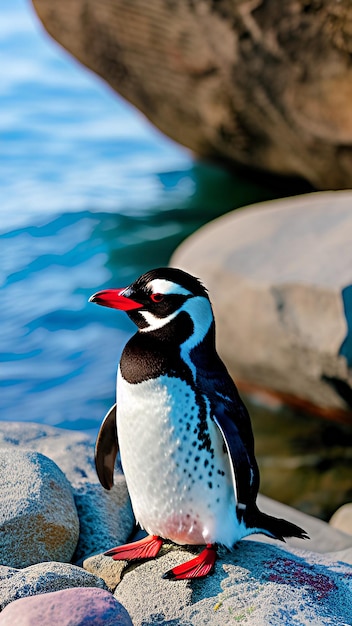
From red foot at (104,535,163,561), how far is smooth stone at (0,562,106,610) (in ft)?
0.54

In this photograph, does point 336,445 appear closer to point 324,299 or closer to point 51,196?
point 324,299

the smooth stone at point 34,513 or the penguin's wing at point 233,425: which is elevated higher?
the penguin's wing at point 233,425

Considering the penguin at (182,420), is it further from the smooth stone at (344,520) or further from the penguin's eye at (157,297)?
the smooth stone at (344,520)

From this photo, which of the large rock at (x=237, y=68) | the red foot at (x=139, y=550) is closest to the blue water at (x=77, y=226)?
the large rock at (x=237, y=68)

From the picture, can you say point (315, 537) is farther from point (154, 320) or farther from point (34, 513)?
point (154, 320)

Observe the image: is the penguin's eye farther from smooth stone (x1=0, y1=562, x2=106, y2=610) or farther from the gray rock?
the gray rock

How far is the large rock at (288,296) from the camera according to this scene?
4.30 m

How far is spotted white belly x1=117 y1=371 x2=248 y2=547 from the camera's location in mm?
2281

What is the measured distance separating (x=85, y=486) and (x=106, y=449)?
1.00 feet

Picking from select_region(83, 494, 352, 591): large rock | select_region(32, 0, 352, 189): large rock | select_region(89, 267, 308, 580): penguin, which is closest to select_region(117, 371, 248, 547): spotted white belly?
select_region(89, 267, 308, 580): penguin

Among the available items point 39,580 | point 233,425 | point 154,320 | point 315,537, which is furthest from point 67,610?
point 315,537

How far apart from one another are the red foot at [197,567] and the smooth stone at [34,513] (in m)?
0.36

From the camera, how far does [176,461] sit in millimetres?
2291

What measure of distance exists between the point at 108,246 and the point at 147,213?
2.38 ft
